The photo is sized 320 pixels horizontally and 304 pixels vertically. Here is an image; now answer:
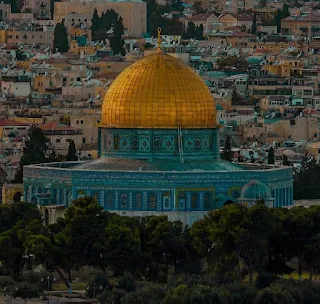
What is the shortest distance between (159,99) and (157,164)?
5.78ft

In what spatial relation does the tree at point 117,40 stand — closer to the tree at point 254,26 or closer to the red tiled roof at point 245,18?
the tree at point 254,26

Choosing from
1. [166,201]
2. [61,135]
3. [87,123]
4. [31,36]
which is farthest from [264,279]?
[31,36]

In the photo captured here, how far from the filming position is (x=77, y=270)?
79.9 meters

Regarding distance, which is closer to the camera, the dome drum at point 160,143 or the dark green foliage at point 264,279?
the dark green foliage at point 264,279

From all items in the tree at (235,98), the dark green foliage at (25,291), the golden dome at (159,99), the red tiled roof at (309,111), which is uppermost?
the golden dome at (159,99)

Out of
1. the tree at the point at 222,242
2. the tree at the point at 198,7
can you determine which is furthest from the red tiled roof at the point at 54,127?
the tree at the point at 198,7

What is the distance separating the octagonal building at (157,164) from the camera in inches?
3300

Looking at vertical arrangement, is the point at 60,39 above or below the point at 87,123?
below

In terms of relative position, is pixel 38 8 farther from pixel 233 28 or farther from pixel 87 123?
pixel 87 123

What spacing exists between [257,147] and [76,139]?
6550 millimetres

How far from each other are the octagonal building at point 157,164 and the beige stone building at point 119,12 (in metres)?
83.0

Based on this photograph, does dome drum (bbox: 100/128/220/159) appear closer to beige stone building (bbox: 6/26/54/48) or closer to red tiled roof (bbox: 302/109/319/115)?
red tiled roof (bbox: 302/109/319/115)

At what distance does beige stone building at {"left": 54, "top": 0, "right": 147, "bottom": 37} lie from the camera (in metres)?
171

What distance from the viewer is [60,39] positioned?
531 feet
